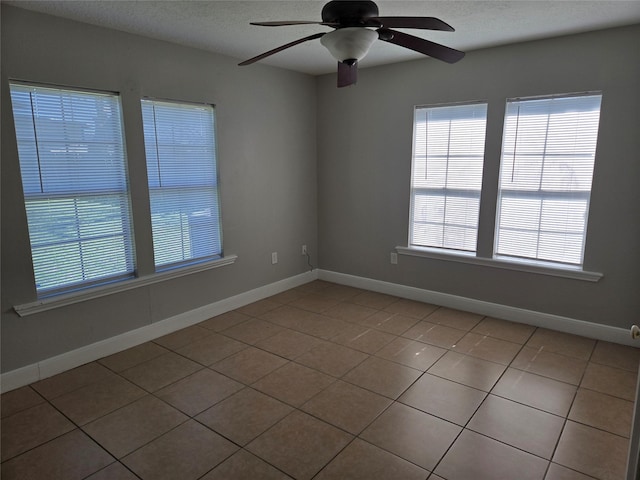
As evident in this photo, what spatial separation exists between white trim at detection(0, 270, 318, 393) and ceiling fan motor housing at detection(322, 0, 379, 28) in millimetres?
2689

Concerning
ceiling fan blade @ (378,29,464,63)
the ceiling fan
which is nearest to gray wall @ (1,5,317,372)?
the ceiling fan

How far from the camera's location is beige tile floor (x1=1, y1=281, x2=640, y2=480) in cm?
196

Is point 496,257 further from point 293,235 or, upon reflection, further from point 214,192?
point 214,192

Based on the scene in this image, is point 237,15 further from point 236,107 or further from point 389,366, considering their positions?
point 389,366

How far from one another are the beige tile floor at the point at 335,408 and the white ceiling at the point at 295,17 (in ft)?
7.70

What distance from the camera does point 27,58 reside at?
2.46 metres

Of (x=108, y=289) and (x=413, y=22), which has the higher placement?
(x=413, y=22)

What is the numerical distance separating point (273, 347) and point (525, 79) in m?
2.97

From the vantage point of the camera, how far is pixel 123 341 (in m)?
3.12

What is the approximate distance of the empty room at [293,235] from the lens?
2.12 m

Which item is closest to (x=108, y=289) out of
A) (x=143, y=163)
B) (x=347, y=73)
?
(x=143, y=163)

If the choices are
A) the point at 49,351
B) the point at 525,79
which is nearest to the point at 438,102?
the point at 525,79

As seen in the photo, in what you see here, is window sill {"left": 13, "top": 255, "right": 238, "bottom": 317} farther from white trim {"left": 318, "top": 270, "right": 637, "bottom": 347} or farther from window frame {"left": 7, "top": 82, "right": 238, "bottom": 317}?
white trim {"left": 318, "top": 270, "right": 637, "bottom": 347}

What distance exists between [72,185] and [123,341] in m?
1.23
